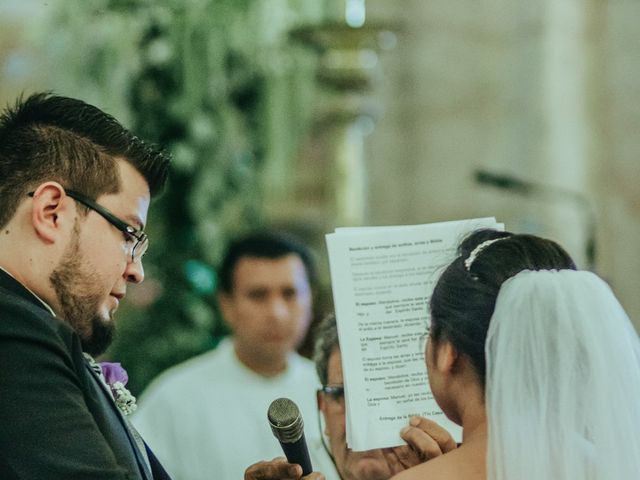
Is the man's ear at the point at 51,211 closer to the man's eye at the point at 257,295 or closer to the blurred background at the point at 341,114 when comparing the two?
the man's eye at the point at 257,295

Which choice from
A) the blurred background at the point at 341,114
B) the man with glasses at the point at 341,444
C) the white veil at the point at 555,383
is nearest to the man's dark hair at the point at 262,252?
the blurred background at the point at 341,114

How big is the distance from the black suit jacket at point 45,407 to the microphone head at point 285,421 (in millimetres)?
354

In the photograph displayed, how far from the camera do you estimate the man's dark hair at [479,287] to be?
2838 millimetres

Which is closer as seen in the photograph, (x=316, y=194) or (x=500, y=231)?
(x=500, y=231)

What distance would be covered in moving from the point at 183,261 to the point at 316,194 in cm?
256

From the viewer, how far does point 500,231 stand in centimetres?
306

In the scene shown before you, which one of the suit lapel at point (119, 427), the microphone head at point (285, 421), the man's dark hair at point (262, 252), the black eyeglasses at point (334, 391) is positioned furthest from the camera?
the man's dark hair at point (262, 252)

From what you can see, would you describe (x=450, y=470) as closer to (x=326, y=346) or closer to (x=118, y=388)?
(x=118, y=388)

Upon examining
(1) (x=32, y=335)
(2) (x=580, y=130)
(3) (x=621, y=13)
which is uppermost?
(3) (x=621, y=13)

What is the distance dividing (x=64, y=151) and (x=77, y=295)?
0.35 m

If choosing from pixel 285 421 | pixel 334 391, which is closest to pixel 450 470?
pixel 285 421

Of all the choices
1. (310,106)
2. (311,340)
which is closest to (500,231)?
(311,340)

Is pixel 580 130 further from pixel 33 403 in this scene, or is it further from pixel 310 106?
pixel 33 403

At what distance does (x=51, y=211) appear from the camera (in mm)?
2756
